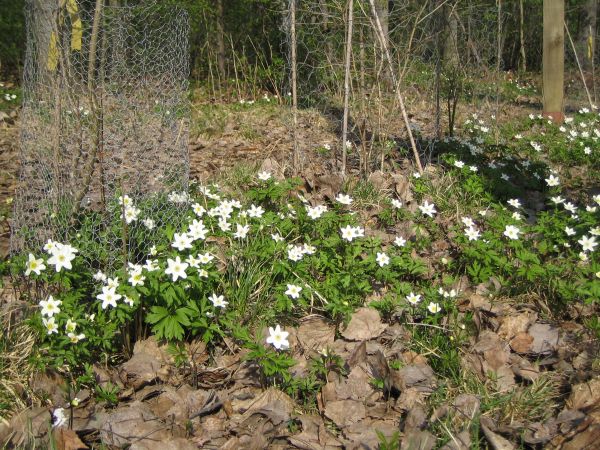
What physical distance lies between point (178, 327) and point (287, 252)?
2.61 ft

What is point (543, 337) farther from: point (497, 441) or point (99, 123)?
point (99, 123)

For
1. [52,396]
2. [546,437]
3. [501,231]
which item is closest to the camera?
[546,437]

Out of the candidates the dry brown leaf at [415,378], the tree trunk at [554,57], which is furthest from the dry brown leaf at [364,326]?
the tree trunk at [554,57]

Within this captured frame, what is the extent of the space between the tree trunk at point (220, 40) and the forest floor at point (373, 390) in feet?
20.9

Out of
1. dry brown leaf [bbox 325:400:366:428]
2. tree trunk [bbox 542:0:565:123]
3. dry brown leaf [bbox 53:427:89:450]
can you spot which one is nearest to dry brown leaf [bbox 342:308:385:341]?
dry brown leaf [bbox 325:400:366:428]

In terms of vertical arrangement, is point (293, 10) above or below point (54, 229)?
above

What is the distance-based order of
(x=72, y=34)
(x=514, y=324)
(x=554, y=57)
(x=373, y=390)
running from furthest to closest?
1. (x=554, y=57)
2. (x=514, y=324)
3. (x=72, y=34)
4. (x=373, y=390)

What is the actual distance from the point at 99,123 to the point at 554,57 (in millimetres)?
5651

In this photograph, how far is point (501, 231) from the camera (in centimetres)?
326

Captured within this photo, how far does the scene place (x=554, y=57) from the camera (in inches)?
256

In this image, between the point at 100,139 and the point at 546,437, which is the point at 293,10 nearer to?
the point at 100,139

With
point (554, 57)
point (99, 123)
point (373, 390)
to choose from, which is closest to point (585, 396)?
point (373, 390)

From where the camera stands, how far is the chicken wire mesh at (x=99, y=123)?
2.65m

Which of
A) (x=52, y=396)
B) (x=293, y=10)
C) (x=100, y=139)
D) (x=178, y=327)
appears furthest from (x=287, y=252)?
(x=293, y=10)
